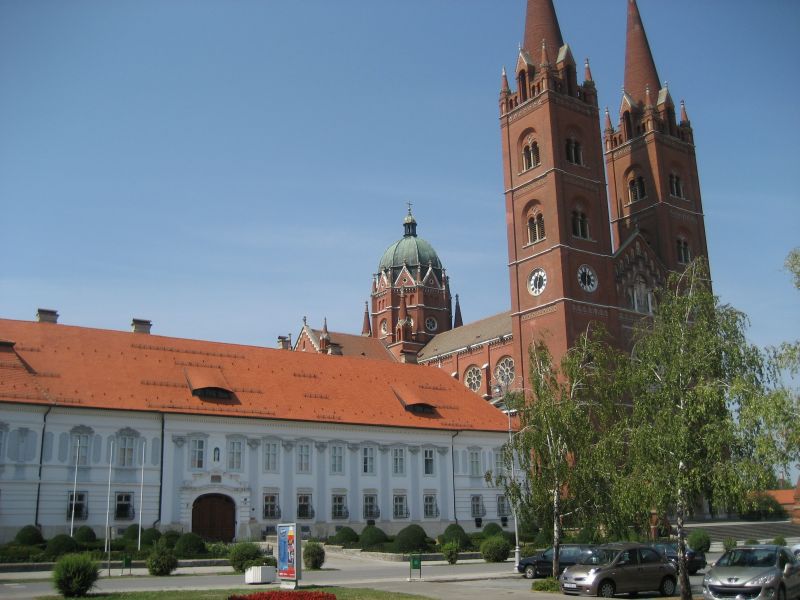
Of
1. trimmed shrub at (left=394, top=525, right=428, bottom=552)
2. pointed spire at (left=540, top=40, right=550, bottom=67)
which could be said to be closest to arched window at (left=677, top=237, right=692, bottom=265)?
pointed spire at (left=540, top=40, right=550, bottom=67)

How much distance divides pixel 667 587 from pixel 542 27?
61.5 m

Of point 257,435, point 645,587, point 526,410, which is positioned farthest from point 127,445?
point 645,587

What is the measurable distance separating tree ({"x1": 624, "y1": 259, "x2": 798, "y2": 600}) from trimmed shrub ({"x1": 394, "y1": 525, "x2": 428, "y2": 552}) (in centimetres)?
1768

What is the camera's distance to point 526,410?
30812mm

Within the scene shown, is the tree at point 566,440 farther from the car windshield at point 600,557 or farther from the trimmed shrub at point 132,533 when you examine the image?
the trimmed shrub at point 132,533

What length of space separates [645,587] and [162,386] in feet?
102

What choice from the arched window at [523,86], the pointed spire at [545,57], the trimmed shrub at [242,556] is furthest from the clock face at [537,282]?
the trimmed shrub at [242,556]

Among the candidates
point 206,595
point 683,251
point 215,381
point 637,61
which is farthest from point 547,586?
point 637,61

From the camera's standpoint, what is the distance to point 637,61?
84.0 metres

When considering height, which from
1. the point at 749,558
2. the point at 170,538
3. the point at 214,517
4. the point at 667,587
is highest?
the point at 214,517

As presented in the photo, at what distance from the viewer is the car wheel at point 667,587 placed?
87.9 feet

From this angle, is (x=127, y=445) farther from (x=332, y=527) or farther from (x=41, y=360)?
(x=332, y=527)

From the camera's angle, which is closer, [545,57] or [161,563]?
[161,563]

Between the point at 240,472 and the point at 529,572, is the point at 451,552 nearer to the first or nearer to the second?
the point at 529,572
